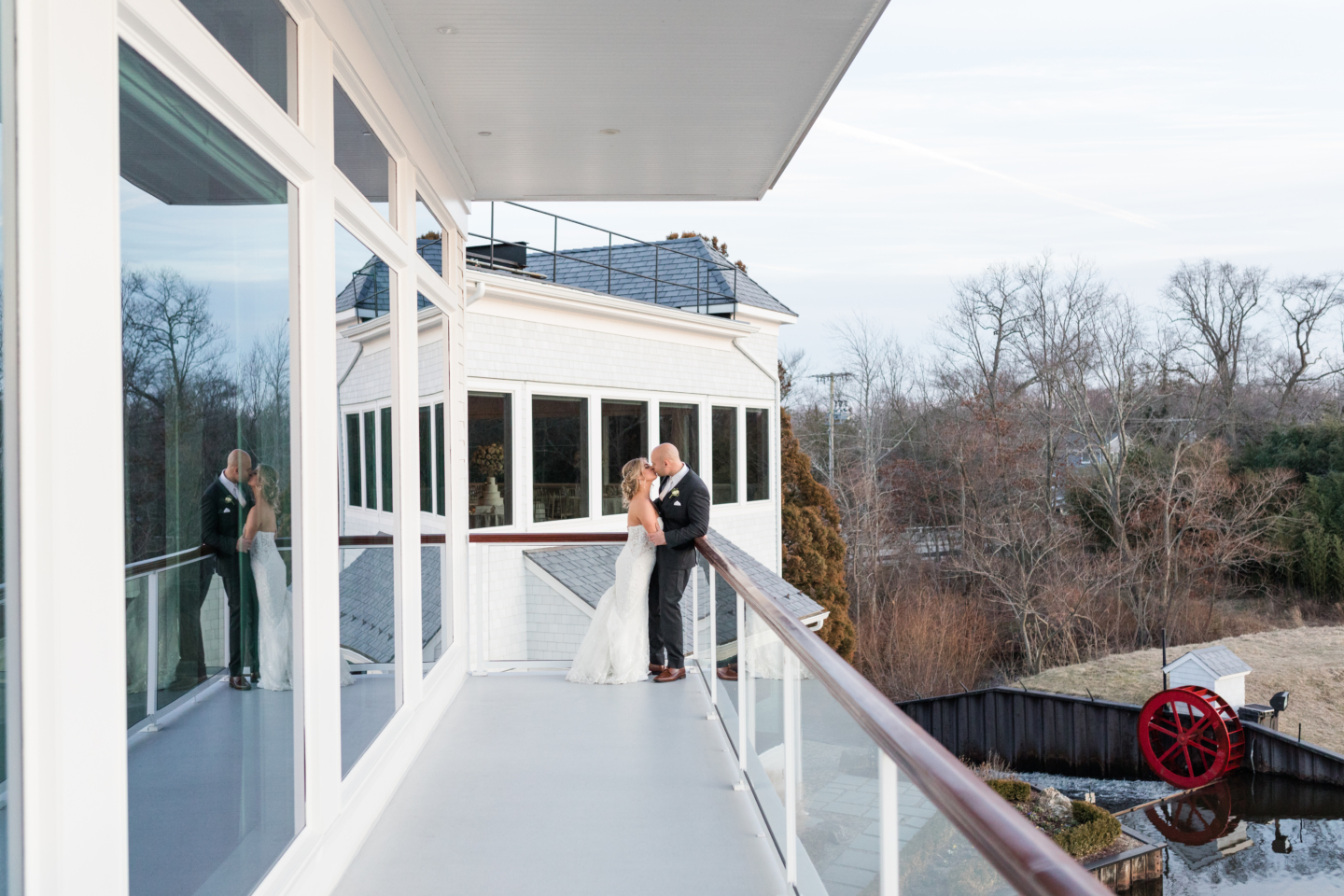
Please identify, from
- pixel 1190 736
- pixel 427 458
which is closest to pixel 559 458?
pixel 427 458

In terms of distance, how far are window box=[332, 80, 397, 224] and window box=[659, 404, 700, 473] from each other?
9754mm

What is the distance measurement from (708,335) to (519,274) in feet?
11.5

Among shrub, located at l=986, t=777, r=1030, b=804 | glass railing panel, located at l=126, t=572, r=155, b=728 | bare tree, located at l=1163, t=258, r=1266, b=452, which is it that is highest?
bare tree, located at l=1163, t=258, r=1266, b=452

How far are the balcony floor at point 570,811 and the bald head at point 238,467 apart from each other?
5.31ft

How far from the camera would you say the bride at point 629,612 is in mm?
6230

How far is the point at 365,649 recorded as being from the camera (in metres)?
3.83

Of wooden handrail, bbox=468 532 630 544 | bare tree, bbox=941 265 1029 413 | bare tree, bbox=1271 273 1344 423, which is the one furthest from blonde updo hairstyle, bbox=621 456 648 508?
bare tree, bbox=1271 273 1344 423

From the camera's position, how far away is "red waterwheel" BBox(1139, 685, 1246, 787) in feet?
58.6

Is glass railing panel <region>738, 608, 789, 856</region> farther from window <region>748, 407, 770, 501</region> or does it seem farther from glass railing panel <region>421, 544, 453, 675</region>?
window <region>748, 407, 770, 501</region>

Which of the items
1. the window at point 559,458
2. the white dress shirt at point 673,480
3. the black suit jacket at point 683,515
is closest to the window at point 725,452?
the window at point 559,458

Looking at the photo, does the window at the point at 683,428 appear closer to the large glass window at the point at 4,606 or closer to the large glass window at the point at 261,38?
the large glass window at the point at 261,38

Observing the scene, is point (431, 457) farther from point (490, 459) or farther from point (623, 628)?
point (490, 459)

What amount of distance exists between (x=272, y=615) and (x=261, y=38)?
1543 millimetres

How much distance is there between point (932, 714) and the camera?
21.8 metres
